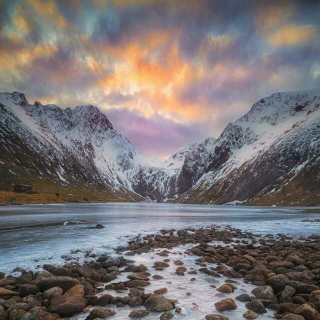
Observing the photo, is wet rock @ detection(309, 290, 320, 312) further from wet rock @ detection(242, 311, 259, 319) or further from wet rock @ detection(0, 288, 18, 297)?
wet rock @ detection(0, 288, 18, 297)

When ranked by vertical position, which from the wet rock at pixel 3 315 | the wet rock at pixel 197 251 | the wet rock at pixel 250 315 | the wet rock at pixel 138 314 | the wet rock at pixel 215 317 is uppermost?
the wet rock at pixel 3 315

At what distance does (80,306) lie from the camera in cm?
853

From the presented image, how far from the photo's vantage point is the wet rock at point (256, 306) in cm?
857

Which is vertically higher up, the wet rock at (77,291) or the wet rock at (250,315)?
the wet rock at (77,291)

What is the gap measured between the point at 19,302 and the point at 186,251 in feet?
40.5

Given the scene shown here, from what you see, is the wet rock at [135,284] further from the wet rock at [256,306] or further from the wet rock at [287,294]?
the wet rock at [287,294]

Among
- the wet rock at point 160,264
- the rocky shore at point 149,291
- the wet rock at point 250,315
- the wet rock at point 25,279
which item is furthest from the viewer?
the wet rock at point 160,264

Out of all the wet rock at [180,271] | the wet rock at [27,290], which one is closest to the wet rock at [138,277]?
the wet rock at [180,271]

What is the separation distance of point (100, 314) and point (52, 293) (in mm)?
2447

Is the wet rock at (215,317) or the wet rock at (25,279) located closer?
the wet rock at (215,317)

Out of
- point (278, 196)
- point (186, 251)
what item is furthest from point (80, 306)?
point (278, 196)

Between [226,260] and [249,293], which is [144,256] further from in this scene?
[249,293]

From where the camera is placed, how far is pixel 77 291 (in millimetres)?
9578

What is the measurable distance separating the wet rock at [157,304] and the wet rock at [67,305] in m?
2.27
